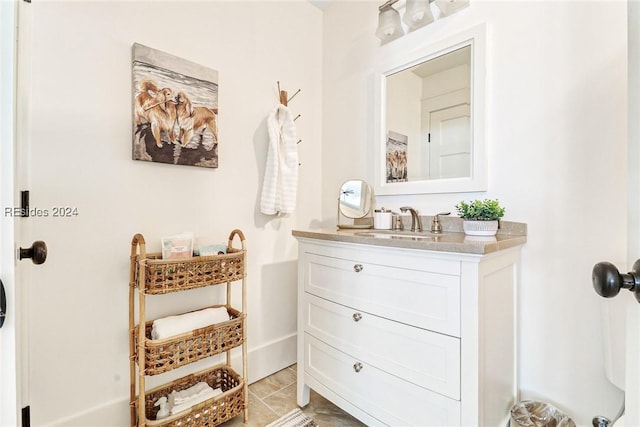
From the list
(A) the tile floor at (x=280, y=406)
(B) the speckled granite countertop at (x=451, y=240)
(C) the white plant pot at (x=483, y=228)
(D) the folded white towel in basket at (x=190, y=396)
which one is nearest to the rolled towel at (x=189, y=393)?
(D) the folded white towel in basket at (x=190, y=396)

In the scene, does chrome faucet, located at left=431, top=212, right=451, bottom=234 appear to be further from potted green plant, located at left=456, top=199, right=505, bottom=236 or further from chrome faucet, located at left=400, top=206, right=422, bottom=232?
potted green plant, located at left=456, top=199, right=505, bottom=236

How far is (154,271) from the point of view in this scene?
3.87 feet

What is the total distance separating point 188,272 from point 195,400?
61cm

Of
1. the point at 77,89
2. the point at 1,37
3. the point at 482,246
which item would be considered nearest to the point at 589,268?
the point at 482,246

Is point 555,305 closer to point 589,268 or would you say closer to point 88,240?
point 589,268

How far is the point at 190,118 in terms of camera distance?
1462 millimetres

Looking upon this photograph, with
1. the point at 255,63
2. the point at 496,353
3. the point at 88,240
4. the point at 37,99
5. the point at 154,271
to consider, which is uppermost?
the point at 255,63

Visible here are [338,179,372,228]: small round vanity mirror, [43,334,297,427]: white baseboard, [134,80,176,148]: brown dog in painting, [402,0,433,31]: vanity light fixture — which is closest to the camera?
[43,334,297,427]: white baseboard

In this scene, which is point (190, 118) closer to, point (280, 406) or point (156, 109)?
point (156, 109)

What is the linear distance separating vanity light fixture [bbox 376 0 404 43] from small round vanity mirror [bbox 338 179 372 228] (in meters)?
0.87

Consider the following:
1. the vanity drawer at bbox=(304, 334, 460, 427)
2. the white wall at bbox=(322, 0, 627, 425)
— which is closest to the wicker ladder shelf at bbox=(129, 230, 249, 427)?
the vanity drawer at bbox=(304, 334, 460, 427)

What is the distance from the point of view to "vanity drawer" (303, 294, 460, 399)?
99cm

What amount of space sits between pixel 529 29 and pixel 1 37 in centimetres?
171

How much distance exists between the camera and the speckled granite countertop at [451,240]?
36.5 inches
